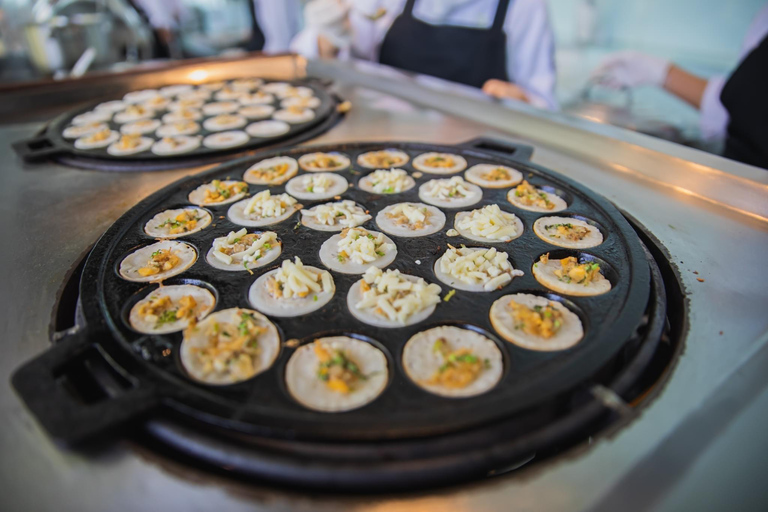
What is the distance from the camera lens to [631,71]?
12.5ft

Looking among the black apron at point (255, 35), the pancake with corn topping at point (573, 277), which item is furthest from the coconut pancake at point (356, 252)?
the black apron at point (255, 35)

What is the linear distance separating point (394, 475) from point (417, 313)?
0.56m

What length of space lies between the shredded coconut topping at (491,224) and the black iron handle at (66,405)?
1.26m

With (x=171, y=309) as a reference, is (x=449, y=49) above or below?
above

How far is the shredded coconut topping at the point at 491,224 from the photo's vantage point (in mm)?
1757

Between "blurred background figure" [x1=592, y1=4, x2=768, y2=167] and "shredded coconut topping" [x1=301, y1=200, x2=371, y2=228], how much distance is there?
8.92 ft

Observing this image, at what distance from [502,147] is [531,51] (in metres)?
2.13

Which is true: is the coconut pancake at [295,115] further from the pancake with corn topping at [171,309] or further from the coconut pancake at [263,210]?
the pancake with corn topping at [171,309]

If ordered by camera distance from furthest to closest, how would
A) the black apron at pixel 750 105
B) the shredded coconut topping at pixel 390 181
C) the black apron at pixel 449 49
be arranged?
the black apron at pixel 449 49
the black apron at pixel 750 105
the shredded coconut topping at pixel 390 181

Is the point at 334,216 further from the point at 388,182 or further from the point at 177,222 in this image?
the point at 177,222

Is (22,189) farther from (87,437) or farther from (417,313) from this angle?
(417,313)

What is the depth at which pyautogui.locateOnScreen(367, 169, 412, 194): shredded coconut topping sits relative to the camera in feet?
6.98

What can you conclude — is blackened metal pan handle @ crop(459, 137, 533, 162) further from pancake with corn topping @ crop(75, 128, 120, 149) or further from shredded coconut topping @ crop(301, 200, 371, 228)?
pancake with corn topping @ crop(75, 128, 120, 149)

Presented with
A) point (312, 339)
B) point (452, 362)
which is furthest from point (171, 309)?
point (452, 362)
